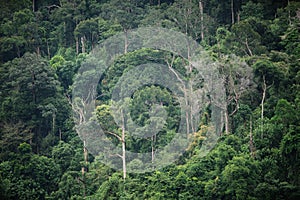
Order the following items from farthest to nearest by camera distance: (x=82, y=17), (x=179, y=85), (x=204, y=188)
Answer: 1. (x=82, y=17)
2. (x=179, y=85)
3. (x=204, y=188)

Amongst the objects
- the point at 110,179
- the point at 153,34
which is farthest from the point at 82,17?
the point at 110,179

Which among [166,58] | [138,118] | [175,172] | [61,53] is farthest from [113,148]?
[61,53]

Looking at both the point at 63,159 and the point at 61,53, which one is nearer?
the point at 63,159

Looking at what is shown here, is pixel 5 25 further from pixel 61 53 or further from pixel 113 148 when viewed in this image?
pixel 113 148

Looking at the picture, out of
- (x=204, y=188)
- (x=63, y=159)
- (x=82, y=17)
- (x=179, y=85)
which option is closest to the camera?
(x=204, y=188)

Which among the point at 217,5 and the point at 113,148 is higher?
the point at 217,5

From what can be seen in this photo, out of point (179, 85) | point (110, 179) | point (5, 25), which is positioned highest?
point (5, 25)
